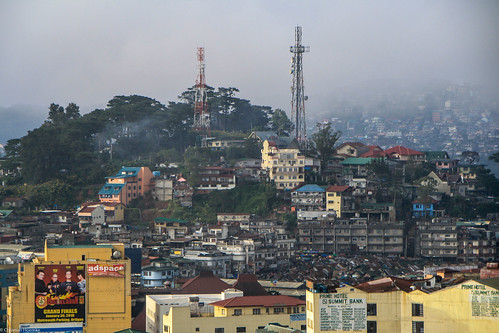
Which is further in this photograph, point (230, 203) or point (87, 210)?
point (230, 203)

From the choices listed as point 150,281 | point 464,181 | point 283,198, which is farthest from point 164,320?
point 464,181

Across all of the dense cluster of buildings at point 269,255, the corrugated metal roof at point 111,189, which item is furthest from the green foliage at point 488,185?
the corrugated metal roof at point 111,189

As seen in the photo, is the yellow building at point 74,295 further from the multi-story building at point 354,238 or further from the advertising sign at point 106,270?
the multi-story building at point 354,238

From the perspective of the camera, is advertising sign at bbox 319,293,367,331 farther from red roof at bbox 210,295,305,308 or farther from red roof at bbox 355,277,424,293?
red roof at bbox 210,295,305,308

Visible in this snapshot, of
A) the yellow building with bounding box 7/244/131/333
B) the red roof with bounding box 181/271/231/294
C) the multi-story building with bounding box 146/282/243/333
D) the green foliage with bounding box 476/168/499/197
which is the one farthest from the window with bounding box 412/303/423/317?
the green foliage with bounding box 476/168/499/197

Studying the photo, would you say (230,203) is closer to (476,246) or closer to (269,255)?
(269,255)

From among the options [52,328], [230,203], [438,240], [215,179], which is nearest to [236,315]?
[52,328]
